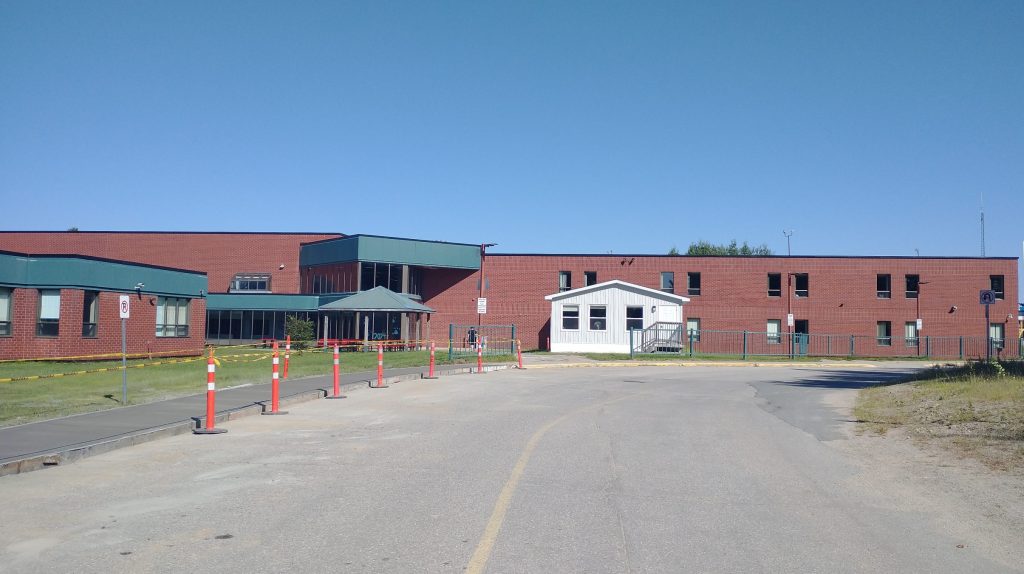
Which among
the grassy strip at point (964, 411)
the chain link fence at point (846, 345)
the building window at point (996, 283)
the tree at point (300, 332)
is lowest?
the grassy strip at point (964, 411)

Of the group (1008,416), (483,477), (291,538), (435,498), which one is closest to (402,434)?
(483,477)

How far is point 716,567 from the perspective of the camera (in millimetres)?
6066

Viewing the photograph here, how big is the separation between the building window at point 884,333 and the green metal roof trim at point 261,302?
37.2m

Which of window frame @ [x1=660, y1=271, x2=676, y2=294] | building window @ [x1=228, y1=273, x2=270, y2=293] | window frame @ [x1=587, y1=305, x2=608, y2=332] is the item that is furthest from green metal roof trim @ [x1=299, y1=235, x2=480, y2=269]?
window frame @ [x1=660, y1=271, x2=676, y2=294]

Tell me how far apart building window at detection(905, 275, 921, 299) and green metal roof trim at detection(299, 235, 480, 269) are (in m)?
29.0

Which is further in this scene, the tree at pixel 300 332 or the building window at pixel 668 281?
the building window at pixel 668 281

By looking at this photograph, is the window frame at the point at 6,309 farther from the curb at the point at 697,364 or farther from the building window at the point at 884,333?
the building window at the point at 884,333

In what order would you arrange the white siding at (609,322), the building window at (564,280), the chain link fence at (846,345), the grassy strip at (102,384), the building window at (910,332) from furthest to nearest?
the building window at (564,280), the building window at (910,332), the chain link fence at (846,345), the white siding at (609,322), the grassy strip at (102,384)

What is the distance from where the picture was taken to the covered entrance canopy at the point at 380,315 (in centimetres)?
4788

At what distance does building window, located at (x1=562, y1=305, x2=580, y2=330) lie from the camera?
5184 cm

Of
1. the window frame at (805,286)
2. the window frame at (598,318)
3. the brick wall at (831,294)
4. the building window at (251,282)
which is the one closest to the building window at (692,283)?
the brick wall at (831,294)

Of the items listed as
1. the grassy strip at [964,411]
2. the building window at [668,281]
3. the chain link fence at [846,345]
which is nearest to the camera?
the grassy strip at [964,411]

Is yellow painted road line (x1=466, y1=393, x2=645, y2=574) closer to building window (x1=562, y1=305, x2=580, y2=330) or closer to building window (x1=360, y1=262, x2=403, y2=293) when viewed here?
building window (x1=562, y1=305, x2=580, y2=330)

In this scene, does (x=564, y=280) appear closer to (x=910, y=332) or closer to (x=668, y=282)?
(x=668, y=282)
